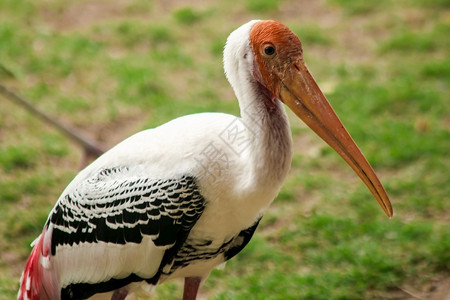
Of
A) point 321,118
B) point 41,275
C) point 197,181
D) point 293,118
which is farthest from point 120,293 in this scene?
point 293,118

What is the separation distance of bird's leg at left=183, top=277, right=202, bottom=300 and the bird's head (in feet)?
3.76

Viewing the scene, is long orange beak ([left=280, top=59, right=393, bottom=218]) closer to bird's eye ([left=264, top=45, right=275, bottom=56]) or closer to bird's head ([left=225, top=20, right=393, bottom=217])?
bird's head ([left=225, top=20, right=393, bottom=217])

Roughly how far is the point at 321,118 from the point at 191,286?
1.25 metres

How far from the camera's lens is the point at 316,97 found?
3.38 m

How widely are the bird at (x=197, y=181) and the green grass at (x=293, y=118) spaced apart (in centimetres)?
115

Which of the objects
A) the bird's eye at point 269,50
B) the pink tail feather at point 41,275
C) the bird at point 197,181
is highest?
the bird's eye at point 269,50

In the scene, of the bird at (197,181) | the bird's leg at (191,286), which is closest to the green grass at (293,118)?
the bird's leg at (191,286)

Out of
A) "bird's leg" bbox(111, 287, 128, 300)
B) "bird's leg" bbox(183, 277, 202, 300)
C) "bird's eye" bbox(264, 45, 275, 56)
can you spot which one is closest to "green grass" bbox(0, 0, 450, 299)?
"bird's leg" bbox(183, 277, 202, 300)

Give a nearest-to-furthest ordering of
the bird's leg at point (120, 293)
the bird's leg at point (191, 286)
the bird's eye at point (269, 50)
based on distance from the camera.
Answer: the bird's eye at point (269, 50), the bird's leg at point (120, 293), the bird's leg at point (191, 286)

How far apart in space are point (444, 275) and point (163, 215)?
85.9 inches

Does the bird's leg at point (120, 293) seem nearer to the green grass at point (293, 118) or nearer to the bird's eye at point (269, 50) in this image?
the green grass at point (293, 118)

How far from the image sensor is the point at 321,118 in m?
3.38

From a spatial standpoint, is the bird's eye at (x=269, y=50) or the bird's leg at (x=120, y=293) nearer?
the bird's eye at (x=269, y=50)

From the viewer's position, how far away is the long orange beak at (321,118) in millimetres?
3342
